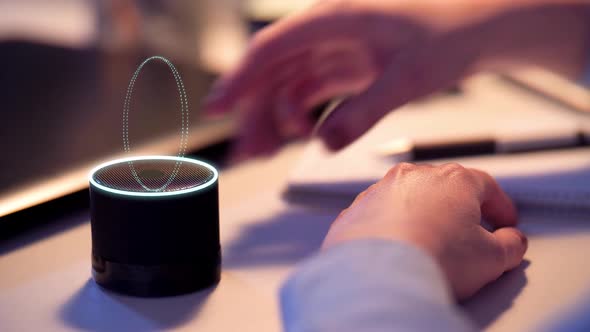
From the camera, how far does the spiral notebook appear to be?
0.65 meters

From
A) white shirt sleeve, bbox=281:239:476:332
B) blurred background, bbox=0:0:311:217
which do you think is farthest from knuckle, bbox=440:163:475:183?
blurred background, bbox=0:0:311:217

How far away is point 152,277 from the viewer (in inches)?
19.2

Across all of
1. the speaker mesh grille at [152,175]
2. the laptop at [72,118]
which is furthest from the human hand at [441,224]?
the laptop at [72,118]

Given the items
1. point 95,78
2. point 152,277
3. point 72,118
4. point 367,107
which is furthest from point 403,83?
point 95,78

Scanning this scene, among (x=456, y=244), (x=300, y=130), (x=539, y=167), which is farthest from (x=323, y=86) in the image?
(x=456, y=244)

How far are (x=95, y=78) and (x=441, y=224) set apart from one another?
2.27ft

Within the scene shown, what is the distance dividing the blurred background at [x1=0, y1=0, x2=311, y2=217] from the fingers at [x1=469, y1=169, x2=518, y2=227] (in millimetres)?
329

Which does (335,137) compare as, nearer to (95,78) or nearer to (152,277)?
(152,277)

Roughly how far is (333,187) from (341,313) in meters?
0.29

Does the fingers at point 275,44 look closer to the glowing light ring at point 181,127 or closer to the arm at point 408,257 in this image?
the glowing light ring at point 181,127

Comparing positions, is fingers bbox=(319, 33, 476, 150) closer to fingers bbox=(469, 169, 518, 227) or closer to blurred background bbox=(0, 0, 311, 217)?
fingers bbox=(469, 169, 518, 227)

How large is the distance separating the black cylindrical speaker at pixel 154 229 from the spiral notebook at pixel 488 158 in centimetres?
19

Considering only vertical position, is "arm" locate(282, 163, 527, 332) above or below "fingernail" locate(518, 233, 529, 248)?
above

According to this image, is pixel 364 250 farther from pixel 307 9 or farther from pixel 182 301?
pixel 307 9
